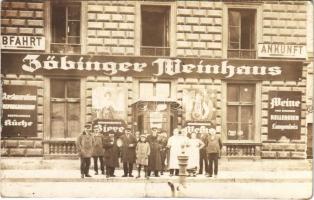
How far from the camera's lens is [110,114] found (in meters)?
5.02

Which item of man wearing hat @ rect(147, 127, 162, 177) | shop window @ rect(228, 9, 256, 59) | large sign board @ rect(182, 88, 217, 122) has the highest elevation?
shop window @ rect(228, 9, 256, 59)

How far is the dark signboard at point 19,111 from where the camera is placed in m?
4.68

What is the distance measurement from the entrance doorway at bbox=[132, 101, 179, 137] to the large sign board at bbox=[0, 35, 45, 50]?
3.61 feet

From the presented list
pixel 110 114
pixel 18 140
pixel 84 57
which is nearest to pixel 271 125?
pixel 110 114

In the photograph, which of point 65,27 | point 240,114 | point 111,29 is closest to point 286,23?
point 240,114

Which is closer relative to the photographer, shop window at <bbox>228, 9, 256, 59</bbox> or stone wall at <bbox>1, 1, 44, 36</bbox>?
stone wall at <bbox>1, 1, 44, 36</bbox>

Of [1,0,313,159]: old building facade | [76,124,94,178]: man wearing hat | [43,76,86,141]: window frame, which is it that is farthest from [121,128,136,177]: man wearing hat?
[43,76,86,141]: window frame

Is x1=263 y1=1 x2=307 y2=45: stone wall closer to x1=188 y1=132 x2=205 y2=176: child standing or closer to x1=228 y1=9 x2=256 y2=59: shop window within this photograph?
x1=228 y1=9 x2=256 y2=59: shop window

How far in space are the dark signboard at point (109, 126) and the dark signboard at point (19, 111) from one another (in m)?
0.61

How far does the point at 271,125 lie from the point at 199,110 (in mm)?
727

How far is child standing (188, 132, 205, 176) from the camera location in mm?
4859
